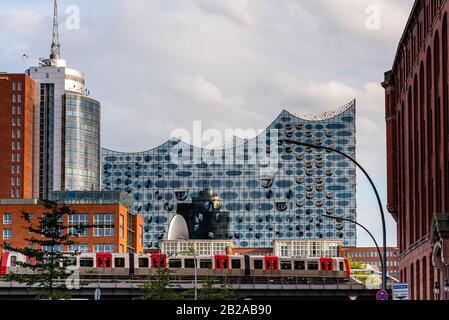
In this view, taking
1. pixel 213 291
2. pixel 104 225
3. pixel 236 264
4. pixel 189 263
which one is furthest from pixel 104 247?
pixel 213 291

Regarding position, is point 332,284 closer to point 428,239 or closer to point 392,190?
point 392,190

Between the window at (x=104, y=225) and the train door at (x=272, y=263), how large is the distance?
5266 centimetres

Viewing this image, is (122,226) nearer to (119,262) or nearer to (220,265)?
(119,262)

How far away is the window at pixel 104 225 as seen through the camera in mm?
161500

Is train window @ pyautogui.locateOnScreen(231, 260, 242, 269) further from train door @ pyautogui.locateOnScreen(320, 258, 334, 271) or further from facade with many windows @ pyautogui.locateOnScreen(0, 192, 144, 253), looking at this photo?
facade with many windows @ pyautogui.locateOnScreen(0, 192, 144, 253)

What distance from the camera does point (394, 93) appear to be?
102 metres

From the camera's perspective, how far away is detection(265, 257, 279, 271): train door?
113375 millimetres

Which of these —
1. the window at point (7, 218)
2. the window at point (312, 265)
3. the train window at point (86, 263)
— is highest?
the window at point (7, 218)

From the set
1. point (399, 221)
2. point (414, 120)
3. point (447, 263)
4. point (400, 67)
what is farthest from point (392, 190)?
point (447, 263)

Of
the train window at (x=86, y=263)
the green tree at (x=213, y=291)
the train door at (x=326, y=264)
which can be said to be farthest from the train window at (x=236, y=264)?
the train window at (x=86, y=263)

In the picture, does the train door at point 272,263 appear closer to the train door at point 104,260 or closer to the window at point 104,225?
the train door at point 104,260

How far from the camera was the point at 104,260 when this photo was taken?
109 meters

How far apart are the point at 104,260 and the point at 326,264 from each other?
25.7 m

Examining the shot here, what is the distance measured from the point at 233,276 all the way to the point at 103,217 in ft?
182
